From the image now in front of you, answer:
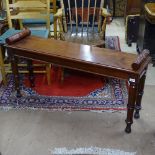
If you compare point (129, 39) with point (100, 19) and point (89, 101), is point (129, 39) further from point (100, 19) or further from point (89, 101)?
point (89, 101)

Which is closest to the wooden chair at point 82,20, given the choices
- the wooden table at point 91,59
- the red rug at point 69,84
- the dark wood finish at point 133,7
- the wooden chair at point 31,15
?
the wooden chair at point 31,15

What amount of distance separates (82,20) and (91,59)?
3.92ft

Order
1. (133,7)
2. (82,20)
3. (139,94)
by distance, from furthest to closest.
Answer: (133,7)
(82,20)
(139,94)

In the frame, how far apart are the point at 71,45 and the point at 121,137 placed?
2.93ft

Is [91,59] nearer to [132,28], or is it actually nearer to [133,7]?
[132,28]

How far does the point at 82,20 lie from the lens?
3016mm

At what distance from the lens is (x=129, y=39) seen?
3.63 metres

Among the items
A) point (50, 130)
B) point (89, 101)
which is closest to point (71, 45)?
point (89, 101)

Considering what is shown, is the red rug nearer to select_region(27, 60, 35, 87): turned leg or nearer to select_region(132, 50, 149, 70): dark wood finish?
select_region(27, 60, 35, 87): turned leg

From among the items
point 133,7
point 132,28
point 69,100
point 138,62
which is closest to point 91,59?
point 138,62

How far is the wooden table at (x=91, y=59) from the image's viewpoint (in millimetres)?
1826

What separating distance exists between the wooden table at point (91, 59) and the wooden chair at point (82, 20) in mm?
513

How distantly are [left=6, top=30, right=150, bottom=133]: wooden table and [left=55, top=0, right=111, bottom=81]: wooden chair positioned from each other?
0.51m

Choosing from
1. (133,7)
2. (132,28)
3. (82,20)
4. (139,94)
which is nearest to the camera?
(139,94)
